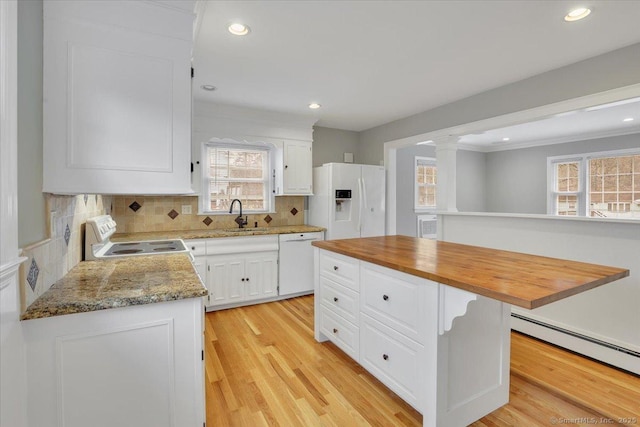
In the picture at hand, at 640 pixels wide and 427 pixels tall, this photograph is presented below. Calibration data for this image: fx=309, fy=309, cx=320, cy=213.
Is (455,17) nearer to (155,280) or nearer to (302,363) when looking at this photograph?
(155,280)

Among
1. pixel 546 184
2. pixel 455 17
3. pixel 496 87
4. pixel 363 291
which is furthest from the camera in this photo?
pixel 546 184

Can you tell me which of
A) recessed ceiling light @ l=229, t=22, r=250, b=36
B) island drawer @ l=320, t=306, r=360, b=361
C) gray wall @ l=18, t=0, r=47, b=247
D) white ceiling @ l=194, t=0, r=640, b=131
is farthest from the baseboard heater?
gray wall @ l=18, t=0, r=47, b=247

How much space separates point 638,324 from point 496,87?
232 centimetres

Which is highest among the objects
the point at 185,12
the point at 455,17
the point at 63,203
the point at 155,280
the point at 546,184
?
the point at 455,17

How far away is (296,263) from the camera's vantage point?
392cm

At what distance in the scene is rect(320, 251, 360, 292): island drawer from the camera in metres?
2.25

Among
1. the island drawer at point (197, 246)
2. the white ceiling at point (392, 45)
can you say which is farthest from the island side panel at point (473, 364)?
the island drawer at point (197, 246)

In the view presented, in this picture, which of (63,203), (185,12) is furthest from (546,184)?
(63,203)

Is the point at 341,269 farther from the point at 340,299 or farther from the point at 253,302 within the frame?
the point at 253,302

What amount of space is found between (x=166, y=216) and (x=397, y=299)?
9.75 ft

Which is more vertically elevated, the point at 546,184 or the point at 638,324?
the point at 546,184

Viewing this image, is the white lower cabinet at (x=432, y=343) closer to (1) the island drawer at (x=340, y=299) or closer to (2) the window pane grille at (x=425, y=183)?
(1) the island drawer at (x=340, y=299)

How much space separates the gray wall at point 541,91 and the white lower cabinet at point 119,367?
307 cm

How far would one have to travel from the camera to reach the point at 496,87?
3111 millimetres
